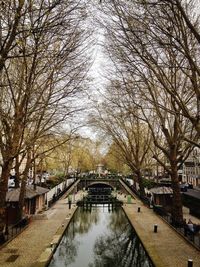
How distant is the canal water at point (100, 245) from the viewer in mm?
22877

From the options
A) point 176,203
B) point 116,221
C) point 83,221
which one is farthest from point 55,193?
point 176,203

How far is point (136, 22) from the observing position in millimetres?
17500

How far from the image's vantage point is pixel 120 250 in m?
26.9

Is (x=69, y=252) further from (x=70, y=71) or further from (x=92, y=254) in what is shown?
(x=70, y=71)

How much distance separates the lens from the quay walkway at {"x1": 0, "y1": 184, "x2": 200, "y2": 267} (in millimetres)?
20016

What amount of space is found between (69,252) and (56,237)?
243 centimetres

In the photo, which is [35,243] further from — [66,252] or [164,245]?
[164,245]

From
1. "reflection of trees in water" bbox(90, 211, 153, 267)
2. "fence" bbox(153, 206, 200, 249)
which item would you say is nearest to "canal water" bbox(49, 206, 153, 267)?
"reflection of trees in water" bbox(90, 211, 153, 267)

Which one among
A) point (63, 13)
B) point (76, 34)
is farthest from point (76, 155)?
point (63, 13)

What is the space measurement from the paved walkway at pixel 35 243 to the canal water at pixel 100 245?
79 centimetres

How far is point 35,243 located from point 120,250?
20.5 feet

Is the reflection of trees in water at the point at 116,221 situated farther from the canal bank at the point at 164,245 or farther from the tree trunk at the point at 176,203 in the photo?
the tree trunk at the point at 176,203

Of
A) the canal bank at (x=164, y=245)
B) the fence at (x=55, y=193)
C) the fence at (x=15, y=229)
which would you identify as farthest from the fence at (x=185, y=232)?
the fence at (x=55, y=193)

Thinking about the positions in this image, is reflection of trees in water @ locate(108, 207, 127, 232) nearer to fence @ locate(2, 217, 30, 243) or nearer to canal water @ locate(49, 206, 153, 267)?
canal water @ locate(49, 206, 153, 267)
